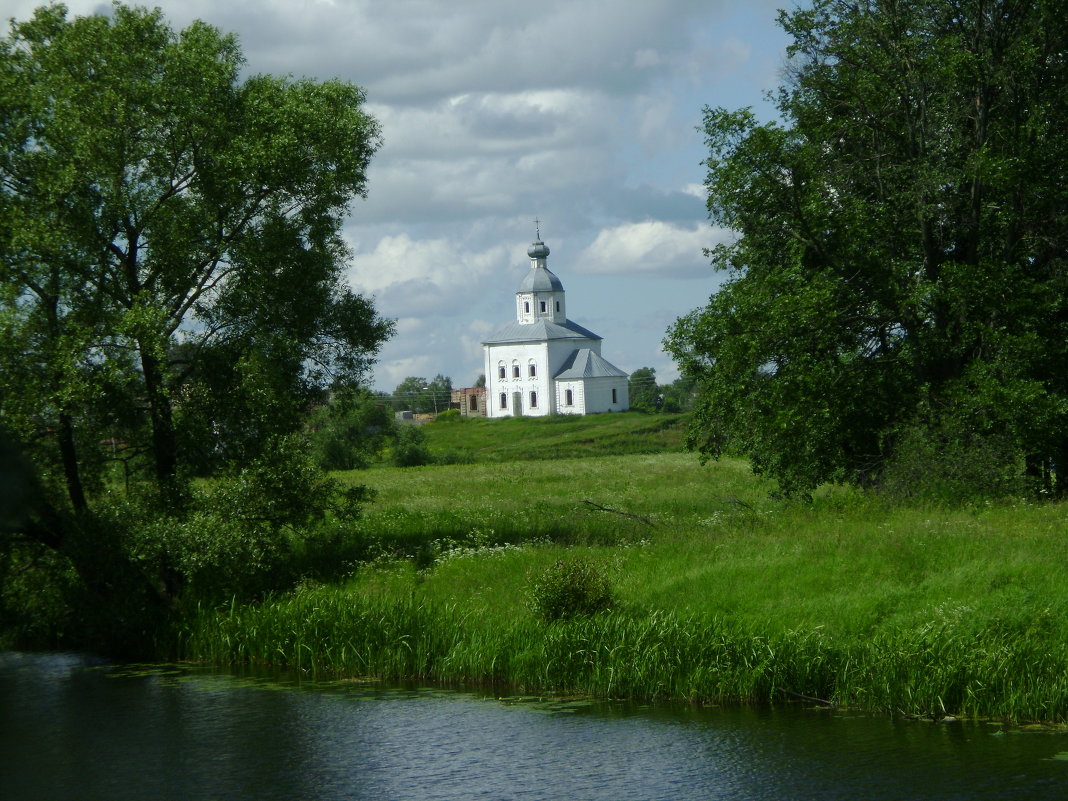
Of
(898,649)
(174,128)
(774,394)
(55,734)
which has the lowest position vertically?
(55,734)

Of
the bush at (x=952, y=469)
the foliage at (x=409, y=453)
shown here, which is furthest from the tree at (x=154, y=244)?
the foliage at (x=409, y=453)

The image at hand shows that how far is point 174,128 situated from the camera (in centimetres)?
2400

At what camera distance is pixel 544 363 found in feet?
501

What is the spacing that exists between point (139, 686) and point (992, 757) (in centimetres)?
1345

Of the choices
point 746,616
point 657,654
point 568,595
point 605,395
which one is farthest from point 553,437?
point 657,654

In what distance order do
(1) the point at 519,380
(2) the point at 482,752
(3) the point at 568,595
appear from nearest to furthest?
(2) the point at 482,752
(3) the point at 568,595
(1) the point at 519,380

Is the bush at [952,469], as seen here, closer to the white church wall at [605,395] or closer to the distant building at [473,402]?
the white church wall at [605,395]

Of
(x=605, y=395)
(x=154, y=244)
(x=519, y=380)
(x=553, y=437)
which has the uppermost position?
(x=519, y=380)

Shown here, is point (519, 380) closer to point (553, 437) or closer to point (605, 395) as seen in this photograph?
point (605, 395)

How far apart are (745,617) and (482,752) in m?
5.58

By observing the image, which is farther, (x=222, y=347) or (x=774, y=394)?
(x=774, y=394)

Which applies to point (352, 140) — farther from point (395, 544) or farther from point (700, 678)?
point (700, 678)

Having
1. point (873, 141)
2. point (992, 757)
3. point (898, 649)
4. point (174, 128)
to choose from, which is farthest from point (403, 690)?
point (873, 141)

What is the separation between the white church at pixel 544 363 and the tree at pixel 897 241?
118 metres
